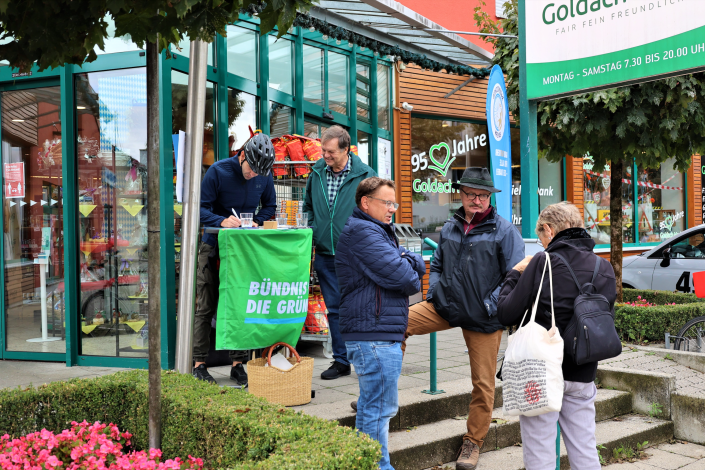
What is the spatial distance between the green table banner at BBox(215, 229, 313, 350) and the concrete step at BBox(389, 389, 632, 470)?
3.70 feet

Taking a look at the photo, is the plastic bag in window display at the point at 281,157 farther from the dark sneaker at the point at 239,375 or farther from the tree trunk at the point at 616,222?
the tree trunk at the point at 616,222

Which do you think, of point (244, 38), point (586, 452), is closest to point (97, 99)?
point (244, 38)

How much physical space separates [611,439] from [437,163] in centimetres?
781

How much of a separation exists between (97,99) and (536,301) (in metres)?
4.65

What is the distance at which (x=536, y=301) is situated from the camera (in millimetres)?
3279

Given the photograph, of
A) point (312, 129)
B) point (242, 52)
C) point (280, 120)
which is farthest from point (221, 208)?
point (312, 129)

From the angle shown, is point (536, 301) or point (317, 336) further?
point (317, 336)

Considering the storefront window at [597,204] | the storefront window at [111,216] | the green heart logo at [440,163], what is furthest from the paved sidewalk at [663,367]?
the storefront window at [597,204]

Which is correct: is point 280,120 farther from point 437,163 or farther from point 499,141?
point 437,163

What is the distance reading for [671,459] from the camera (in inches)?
200

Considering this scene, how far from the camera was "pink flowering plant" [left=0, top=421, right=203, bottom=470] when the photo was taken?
2.86 m

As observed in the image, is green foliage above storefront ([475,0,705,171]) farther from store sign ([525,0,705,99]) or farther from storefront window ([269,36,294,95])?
storefront window ([269,36,294,95])

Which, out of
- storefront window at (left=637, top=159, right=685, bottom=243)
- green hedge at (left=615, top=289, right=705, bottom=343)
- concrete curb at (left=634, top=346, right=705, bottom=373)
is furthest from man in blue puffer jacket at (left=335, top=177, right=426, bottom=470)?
storefront window at (left=637, top=159, right=685, bottom=243)

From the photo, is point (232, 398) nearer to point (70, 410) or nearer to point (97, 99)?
point (70, 410)
